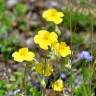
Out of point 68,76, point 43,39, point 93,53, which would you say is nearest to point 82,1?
point 68,76

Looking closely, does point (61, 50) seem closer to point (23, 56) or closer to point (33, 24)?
point (23, 56)

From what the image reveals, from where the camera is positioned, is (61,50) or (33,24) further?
(33,24)

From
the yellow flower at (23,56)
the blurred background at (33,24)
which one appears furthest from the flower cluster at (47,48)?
the blurred background at (33,24)

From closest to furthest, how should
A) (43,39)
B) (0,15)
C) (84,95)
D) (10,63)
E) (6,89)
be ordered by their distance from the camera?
1. (43,39)
2. (84,95)
3. (6,89)
4. (10,63)
5. (0,15)

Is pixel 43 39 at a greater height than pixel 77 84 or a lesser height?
greater

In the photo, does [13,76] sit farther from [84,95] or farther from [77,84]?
[84,95]

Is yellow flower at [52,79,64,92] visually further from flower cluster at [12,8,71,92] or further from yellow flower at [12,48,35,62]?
yellow flower at [12,48,35,62]

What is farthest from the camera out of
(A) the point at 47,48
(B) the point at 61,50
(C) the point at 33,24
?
(C) the point at 33,24

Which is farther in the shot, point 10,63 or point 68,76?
point 10,63

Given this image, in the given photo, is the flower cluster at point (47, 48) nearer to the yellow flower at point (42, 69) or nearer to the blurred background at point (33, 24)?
the yellow flower at point (42, 69)

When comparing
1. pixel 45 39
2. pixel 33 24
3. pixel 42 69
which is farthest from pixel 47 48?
pixel 33 24

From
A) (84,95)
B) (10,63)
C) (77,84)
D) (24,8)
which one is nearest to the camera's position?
(84,95)
